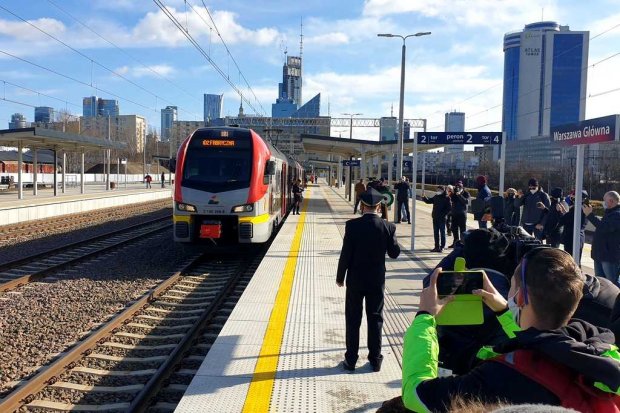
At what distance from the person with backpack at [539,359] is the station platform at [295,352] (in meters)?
2.27

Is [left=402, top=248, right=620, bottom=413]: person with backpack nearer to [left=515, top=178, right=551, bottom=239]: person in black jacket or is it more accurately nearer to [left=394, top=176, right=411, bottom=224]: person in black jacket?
[left=515, top=178, right=551, bottom=239]: person in black jacket

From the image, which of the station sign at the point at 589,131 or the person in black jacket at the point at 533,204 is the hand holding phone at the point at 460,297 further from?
the person in black jacket at the point at 533,204

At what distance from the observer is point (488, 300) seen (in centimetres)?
251

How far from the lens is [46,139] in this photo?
2797 cm

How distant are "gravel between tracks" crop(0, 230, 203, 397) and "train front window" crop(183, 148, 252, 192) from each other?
1.51 meters

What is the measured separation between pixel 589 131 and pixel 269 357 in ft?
15.2

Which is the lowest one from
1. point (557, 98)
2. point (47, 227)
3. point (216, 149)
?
point (47, 227)

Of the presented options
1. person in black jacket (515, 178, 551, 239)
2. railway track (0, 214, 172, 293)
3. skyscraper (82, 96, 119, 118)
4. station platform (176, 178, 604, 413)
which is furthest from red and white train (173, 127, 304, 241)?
skyscraper (82, 96, 119, 118)

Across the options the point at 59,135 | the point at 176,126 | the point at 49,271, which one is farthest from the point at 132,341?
the point at 176,126

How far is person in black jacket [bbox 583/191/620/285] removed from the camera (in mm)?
7844

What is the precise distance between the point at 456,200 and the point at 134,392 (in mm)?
9387

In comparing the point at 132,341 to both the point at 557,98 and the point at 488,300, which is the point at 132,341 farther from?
the point at 557,98

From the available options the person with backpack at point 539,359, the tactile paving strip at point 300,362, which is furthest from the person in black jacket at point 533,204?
the person with backpack at point 539,359

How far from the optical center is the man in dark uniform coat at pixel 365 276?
16.6 ft
